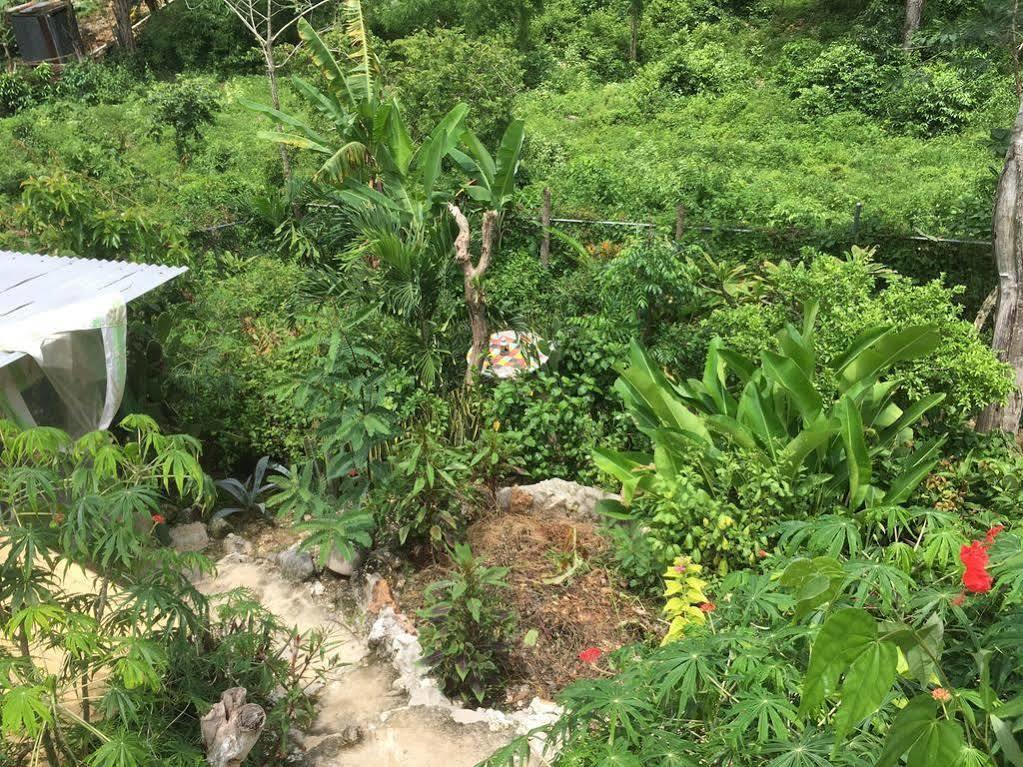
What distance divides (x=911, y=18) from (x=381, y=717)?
13126mm

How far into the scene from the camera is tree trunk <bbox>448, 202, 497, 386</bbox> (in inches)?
246

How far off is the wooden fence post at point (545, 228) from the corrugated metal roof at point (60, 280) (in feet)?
11.0

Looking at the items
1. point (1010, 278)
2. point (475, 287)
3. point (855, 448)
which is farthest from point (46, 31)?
point (855, 448)

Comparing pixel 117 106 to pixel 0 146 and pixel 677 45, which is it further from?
pixel 677 45

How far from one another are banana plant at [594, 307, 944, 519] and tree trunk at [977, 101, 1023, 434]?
1.06m

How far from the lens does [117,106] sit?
49.1ft

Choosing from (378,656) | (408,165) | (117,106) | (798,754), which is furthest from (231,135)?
(798,754)

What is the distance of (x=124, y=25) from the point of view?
1666 centimetres

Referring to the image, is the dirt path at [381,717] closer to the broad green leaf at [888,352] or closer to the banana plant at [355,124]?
the broad green leaf at [888,352]

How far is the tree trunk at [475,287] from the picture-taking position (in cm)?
625

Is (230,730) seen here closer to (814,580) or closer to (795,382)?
(814,580)

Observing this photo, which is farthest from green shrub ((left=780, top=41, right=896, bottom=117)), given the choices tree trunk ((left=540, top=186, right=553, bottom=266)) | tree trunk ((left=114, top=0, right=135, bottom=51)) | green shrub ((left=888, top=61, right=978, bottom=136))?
tree trunk ((left=114, top=0, right=135, bottom=51))

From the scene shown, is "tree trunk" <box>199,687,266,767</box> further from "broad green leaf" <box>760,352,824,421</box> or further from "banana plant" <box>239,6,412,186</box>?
"banana plant" <box>239,6,412,186</box>

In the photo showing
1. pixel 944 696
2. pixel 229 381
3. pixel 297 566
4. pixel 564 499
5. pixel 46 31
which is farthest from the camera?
pixel 46 31
